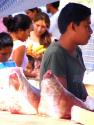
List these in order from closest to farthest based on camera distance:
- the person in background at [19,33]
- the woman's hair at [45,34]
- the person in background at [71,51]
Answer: the person in background at [71,51] < the woman's hair at [45,34] < the person in background at [19,33]

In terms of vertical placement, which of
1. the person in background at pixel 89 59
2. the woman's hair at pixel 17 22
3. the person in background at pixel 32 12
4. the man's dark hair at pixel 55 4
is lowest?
the person in background at pixel 89 59

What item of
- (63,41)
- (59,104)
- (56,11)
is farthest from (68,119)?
(56,11)

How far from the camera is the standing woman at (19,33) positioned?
2496 mm

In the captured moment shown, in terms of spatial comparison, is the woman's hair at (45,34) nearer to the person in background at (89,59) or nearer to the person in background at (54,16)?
the person in background at (54,16)

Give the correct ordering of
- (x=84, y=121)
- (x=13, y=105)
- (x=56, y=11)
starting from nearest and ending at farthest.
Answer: (x=84, y=121)
(x=56, y=11)
(x=13, y=105)

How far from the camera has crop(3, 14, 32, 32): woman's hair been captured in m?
2.49

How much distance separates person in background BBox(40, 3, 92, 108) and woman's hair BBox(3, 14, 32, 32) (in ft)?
0.82

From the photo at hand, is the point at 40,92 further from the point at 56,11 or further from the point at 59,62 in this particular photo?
the point at 56,11

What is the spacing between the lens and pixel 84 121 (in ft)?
7.30

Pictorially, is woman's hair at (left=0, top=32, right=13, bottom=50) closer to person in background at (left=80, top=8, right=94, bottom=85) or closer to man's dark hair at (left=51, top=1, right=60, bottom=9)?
man's dark hair at (left=51, top=1, right=60, bottom=9)

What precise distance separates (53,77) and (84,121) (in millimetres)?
302

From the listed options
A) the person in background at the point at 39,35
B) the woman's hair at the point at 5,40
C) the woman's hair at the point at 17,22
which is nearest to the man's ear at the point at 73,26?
the person in background at the point at 39,35

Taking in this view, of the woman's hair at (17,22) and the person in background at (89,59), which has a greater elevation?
the woman's hair at (17,22)

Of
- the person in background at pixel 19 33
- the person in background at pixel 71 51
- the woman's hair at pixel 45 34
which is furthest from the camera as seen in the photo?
the person in background at pixel 19 33
